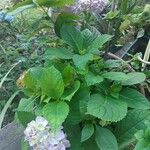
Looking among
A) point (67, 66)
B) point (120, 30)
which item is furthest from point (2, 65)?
point (67, 66)

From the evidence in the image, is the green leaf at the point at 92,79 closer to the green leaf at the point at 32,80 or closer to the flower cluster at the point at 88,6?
the green leaf at the point at 32,80

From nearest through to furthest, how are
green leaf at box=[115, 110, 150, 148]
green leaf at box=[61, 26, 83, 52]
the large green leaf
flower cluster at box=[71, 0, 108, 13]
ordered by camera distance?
the large green leaf < green leaf at box=[115, 110, 150, 148] < green leaf at box=[61, 26, 83, 52] < flower cluster at box=[71, 0, 108, 13]

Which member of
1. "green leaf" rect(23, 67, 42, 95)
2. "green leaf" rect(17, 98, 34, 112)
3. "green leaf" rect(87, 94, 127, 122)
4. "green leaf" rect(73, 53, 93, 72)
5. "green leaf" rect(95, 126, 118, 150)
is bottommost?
"green leaf" rect(95, 126, 118, 150)

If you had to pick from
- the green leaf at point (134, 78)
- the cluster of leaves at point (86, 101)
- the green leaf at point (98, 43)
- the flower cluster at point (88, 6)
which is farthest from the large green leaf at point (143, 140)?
the flower cluster at point (88, 6)

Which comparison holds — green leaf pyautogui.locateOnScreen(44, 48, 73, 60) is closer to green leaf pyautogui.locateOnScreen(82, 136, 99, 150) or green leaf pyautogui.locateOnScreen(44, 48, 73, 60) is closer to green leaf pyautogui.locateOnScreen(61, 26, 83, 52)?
green leaf pyautogui.locateOnScreen(61, 26, 83, 52)

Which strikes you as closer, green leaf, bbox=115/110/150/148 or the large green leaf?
the large green leaf

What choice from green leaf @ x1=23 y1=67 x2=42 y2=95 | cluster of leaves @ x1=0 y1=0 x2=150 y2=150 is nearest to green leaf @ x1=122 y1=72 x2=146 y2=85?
cluster of leaves @ x1=0 y1=0 x2=150 y2=150
